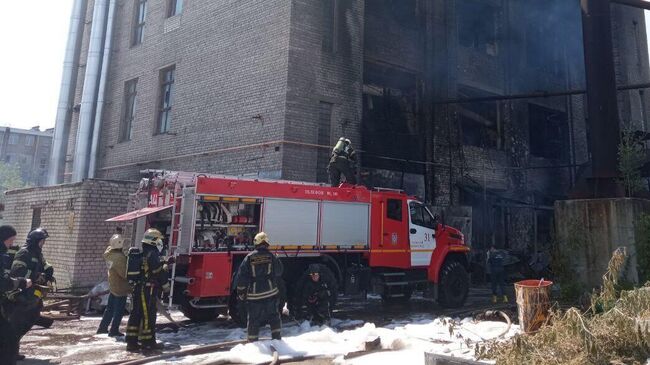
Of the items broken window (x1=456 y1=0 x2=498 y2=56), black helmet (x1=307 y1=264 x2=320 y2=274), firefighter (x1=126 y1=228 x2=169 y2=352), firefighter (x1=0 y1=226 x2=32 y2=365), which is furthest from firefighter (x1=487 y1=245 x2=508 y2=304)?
firefighter (x1=0 y1=226 x2=32 y2=365)

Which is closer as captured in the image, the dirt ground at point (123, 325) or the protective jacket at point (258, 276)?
the dirt ground at point (123, 325)

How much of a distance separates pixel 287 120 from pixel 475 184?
8.28 meters

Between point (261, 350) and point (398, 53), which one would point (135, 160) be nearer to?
point (398, 53)

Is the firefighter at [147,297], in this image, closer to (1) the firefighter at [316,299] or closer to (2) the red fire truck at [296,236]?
(2) the red fire truck at [296,236]

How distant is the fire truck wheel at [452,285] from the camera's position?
10109mm

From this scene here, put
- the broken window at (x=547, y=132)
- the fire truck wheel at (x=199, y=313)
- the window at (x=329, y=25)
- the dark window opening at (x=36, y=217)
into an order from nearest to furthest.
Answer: the fire truck wheel at (x=199, y=313) → the window at (x=329, y=25) → the dark window opening at (x=36, y=217) → the broken window at (x=547, y=132)

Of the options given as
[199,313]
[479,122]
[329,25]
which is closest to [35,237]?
[199,313]

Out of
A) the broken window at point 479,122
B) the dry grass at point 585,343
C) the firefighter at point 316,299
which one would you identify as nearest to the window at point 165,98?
the firefighter at point 316,299

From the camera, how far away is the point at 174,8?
16.6m

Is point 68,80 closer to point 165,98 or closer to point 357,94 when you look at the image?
point 165,98

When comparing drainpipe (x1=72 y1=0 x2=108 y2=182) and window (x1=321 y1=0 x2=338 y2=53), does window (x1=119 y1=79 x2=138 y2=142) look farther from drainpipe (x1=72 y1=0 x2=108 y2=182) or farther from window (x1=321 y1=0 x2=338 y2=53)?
window (x1=321 y1=0 x2=338 y2=53)

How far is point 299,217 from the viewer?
328 inches

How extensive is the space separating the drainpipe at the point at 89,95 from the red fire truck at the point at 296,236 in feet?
36.0

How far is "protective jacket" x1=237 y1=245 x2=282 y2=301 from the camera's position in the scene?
6.21m
